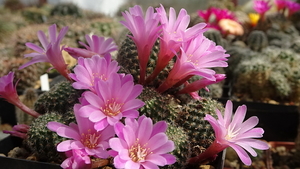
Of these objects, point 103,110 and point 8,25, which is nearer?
point 103,110

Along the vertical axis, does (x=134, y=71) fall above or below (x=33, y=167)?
above

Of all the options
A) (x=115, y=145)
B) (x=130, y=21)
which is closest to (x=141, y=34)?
(x=130, y=21)

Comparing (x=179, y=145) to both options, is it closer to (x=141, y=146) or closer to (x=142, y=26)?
(x=141, y=146)

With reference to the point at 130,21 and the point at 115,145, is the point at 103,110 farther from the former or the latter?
the point at 130,21

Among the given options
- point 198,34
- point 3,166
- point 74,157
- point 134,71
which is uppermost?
point 198,34

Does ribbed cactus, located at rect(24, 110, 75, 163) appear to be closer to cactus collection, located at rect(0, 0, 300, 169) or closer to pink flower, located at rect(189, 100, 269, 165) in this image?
cactus collection, located at rect(0, 0, 300, 169)

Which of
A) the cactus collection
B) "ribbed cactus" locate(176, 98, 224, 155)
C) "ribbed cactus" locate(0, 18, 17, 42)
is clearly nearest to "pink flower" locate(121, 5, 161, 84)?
the cactus collection

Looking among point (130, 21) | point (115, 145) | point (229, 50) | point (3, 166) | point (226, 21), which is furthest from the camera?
point (226, 21)
